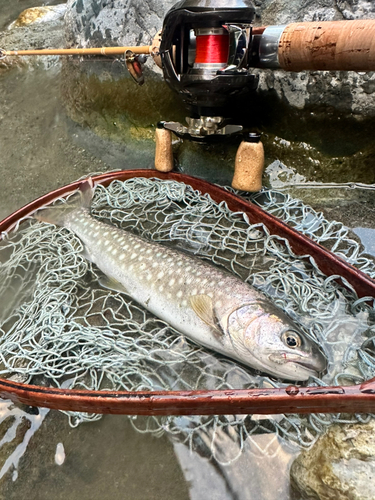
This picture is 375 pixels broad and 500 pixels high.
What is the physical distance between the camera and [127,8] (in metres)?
3.49

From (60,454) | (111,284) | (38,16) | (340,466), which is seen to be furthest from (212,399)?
(38,16)

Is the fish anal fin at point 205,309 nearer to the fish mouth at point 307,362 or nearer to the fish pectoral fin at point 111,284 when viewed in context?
the fish mouth at point 307,362

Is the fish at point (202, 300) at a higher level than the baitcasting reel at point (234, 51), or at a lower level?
lower

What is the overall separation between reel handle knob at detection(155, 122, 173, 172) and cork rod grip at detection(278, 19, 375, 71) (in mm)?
1041

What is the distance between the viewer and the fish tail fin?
288 centimetres

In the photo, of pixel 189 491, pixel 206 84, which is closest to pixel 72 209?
pixel 206 84

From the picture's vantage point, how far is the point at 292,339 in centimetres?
174

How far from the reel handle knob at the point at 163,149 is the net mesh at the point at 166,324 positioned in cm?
19

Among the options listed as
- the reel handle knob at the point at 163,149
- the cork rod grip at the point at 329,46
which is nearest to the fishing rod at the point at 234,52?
the cork rod grip at the point at 329,46

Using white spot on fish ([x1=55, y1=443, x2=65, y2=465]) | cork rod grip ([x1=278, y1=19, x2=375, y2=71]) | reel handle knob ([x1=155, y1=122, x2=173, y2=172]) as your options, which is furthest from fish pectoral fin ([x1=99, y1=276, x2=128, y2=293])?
cork rod grip ([x1=278, y1=19, x2=375, y2=71])

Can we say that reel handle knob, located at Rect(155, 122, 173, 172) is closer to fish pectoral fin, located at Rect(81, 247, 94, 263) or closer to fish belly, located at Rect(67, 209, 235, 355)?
fish belly, located at Rect(67, 209, 235, 355)

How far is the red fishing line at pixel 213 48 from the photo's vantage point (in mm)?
2270

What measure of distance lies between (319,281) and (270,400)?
96cm

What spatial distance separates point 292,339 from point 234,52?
172 cm
